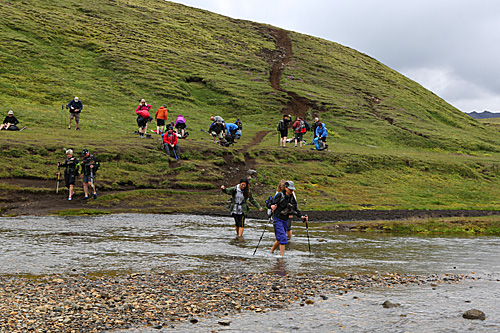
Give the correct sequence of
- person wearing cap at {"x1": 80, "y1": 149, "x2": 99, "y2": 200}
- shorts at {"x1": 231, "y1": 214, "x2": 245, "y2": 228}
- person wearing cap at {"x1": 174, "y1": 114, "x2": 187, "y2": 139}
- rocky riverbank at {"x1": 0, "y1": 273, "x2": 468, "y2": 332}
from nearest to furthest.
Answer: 1. rocky riverbank at {"x1": 0, "y1": 273, "x2": 468, "y2": 332}
2. shorts at {"x1": 231, "y1": 214, "x2": 245, "y2": 228}
3. person wearing cap at {"x1": 80, "y1": 149, "x2": 99, "y2": 200}
4. person wearing cap at {"x1": 174, "y1": 114, "x2": 187, "y2": 139}

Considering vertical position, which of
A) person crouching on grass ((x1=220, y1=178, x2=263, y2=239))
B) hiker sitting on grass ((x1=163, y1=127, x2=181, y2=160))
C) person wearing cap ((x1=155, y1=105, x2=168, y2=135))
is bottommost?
person crouching on grass ((x1=220, y1=178, x2=263, y2=239))

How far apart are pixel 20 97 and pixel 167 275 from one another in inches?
2175

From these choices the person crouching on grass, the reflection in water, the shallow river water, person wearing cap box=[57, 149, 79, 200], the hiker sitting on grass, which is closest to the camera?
the shallow river water

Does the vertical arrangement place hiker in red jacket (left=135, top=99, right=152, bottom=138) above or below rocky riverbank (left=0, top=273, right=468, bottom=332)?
above

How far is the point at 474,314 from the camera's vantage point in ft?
35.1

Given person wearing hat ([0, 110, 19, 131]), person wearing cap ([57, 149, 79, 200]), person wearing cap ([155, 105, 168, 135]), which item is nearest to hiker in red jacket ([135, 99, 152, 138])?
person wearing cap ([155, 105, 168, 135])

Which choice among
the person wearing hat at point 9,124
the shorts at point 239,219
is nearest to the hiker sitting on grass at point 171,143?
the person wearing hat at point 9,124

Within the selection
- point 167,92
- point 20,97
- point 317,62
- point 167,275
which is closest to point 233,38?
point 317,62

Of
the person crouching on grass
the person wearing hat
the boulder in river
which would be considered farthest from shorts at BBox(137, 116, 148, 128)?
the boulder in river

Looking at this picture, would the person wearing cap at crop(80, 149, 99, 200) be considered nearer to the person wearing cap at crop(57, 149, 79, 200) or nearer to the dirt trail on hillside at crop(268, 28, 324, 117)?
the person wearing cap at crop(57, 149, 79, 200)

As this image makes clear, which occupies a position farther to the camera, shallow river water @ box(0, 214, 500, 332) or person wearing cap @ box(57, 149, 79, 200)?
person wearing cap @ box(57, 149, 79, 200)

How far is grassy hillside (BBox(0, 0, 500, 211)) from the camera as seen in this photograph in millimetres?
38625

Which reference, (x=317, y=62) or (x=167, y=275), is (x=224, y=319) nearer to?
(x=167, y=275)

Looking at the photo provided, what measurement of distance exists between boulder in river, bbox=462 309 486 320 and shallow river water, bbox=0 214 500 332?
0.46 ft
